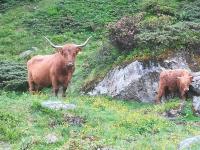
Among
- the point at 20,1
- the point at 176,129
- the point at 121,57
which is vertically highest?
the point at 20,1

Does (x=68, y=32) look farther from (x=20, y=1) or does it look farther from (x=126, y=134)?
(x=126, y=134)

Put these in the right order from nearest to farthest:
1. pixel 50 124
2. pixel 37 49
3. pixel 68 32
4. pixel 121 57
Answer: pixel 50 124 → pixel 121 57 → pixel 37 49 → pixel 68 32

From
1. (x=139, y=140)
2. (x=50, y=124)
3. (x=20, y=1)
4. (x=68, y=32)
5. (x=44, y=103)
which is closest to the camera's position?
(x=139, y=140)

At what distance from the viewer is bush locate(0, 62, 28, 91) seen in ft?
82.6

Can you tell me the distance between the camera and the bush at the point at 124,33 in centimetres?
2439

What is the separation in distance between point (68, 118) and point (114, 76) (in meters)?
8.21

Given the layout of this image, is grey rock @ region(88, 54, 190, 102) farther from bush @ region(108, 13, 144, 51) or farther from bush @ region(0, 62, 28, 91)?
→ bush @ region(0, 62, 28, 91)

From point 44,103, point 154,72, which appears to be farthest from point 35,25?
point 44,103

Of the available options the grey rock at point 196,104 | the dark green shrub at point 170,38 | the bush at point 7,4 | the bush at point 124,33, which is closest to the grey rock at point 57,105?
the grey rock at point 196,104

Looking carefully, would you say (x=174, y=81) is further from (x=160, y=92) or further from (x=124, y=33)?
(x=124, y=33)

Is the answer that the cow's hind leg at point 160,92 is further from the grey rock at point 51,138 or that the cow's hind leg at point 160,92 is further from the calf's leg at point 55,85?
the grey rock at point 51,138

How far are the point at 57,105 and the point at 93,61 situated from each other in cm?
1016

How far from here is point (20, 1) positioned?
1678 inches

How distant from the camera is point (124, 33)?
965 inches
